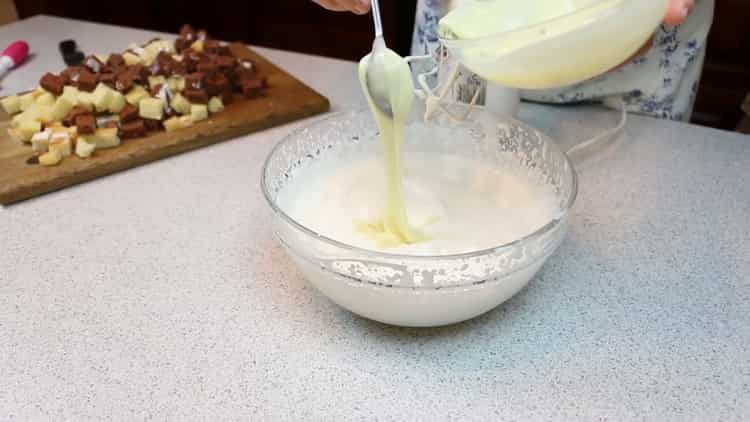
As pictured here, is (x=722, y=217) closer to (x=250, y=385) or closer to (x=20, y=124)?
(x=250, y=385)

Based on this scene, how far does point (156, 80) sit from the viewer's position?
50.7 inches

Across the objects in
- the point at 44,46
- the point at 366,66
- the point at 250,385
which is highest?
the point at 366,66

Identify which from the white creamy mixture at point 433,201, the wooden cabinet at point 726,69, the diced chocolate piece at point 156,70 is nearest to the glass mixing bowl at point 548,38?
the white creamy mixture at point 433,201

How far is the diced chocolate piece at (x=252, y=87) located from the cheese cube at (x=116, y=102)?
0.81 ft

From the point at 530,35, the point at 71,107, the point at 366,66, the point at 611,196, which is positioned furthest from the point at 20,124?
the point at 611,196

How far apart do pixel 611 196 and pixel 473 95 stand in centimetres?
29

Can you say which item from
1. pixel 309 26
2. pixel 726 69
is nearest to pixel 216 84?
pixel 309 26

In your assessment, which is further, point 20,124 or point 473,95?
point 20,124

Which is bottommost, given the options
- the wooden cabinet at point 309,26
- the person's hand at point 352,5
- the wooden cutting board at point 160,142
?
the wooden cabinet at point 309,26

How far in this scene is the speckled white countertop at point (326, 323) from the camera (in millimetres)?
651

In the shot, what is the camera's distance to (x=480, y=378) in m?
0.68

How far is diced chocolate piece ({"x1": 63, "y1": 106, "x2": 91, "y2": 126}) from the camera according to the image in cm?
117

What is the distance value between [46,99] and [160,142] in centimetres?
30

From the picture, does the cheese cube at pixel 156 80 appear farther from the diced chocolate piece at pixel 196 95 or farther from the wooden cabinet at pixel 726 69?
the wooden cabinet at pixel 726 69
